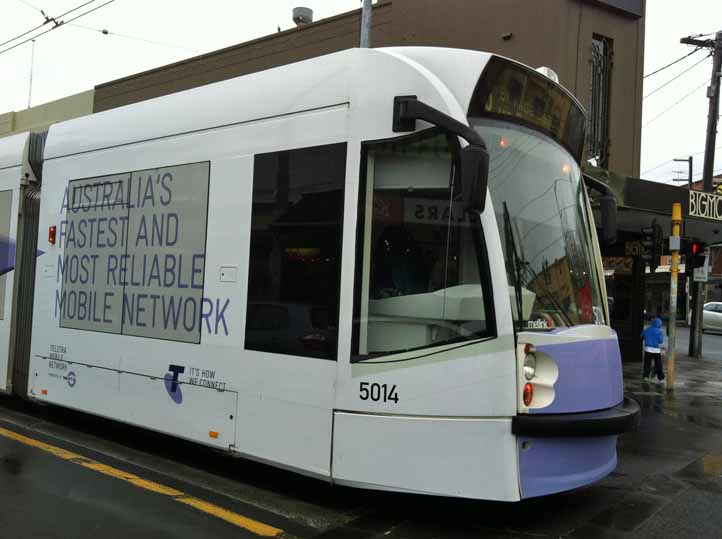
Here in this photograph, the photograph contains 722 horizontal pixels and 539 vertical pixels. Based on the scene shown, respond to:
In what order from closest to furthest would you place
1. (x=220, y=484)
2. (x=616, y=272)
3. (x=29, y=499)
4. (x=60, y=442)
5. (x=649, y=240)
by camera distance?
(x=29, y=499) < (x=220, y=484) < (x=60, y=442) < (x=649, y=240) < (x=616, y=272)

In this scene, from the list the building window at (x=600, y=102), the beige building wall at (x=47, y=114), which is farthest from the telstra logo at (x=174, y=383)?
the beige building wall at (x=47, y=114)

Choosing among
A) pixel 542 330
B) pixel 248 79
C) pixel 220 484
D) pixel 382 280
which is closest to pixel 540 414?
pixel 542 330

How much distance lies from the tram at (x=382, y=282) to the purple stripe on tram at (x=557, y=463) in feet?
0.05

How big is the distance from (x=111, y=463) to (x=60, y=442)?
3.37 ft

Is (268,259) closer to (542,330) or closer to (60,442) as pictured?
(542,330)

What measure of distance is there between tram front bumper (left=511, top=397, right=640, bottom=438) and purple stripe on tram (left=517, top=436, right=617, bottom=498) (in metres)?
0.10

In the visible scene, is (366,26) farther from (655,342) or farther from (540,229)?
(540,229)

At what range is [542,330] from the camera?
14.5 feet

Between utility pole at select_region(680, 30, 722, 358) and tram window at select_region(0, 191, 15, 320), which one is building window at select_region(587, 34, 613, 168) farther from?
tram window at select_region(0, 191, 15, 320)

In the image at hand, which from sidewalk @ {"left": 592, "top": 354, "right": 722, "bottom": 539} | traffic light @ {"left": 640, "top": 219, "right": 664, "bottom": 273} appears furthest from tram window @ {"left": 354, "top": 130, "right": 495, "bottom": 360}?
traffic light @ {"left": 640, "top": 219, "right": 664, "bottom": 273}

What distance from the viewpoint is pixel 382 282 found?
15.0ft

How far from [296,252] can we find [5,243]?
4627 millimetres

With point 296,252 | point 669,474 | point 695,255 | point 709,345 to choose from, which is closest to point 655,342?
point 695,255

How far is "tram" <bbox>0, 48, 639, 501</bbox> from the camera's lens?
4.30 m
